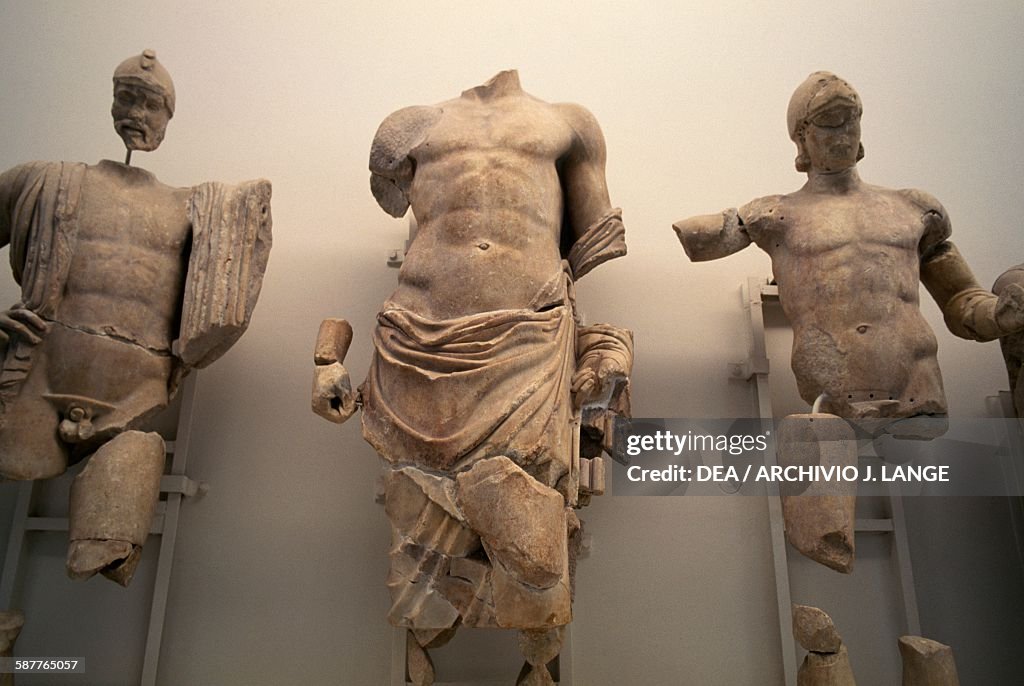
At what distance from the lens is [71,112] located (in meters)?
4.28

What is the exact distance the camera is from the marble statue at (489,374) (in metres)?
2.60

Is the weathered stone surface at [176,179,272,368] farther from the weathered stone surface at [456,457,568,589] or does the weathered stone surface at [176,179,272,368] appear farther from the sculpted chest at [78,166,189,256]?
the weathered stone surface at [456,457,568,589]

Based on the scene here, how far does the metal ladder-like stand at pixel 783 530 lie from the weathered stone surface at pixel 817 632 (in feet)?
1.78

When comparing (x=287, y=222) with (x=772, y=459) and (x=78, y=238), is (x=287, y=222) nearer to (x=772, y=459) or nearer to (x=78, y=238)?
(x=78, y=238)

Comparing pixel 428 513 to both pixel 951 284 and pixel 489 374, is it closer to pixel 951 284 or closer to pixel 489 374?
pixel 489 374

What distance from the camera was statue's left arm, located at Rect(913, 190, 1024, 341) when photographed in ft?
11.0

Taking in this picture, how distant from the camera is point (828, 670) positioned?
2.83 meters

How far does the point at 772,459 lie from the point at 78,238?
262 cm

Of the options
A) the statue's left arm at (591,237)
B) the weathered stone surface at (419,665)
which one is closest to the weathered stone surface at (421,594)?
the weathered stone surface at (419,665)

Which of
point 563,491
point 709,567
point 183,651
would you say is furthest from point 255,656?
point 709,567

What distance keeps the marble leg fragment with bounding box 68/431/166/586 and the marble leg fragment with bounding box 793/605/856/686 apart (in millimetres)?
2145

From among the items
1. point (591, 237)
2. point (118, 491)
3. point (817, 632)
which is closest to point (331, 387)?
point (118, 491)

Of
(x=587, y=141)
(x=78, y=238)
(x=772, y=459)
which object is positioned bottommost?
(x=772, y=459)

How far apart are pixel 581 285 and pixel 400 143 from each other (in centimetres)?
115
